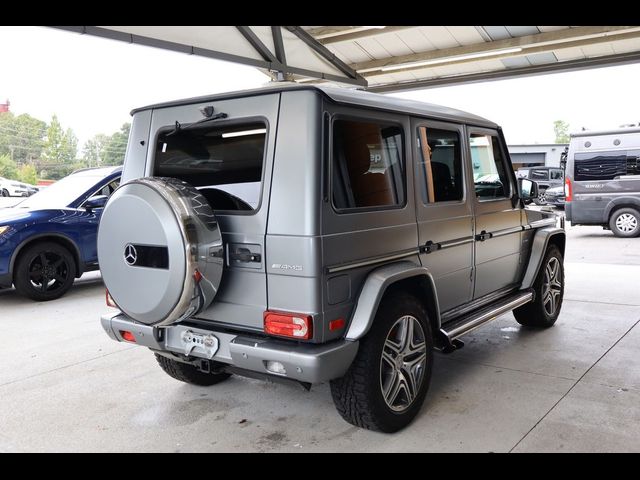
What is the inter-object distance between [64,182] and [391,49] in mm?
6216

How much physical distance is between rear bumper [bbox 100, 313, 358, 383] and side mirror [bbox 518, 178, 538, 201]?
284 centimetres

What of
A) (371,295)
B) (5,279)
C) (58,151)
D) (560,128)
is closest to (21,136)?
(58,151)

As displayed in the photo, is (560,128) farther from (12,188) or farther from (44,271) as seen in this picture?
(44,271)

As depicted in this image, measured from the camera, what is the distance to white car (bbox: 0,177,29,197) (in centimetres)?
2198

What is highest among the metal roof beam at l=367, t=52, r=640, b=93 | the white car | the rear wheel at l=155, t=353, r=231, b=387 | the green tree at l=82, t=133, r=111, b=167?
the metal roof beam at l=367, t=52, r=640, b=93

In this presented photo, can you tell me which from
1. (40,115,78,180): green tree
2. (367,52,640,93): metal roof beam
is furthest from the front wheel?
(40,115,78,180): green tree

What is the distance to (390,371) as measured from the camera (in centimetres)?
323

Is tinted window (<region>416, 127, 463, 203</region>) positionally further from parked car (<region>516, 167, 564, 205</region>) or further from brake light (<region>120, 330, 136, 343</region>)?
parked car (<region>516, 167, 564, 205</region>)

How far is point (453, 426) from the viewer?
3.32m

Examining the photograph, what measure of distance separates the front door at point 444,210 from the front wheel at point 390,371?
0.44 meters

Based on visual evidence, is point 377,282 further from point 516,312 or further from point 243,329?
point 516,312

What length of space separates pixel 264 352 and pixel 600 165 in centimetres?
1181

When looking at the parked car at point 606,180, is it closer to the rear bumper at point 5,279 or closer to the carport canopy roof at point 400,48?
the carport canopy roof at point 400,48
